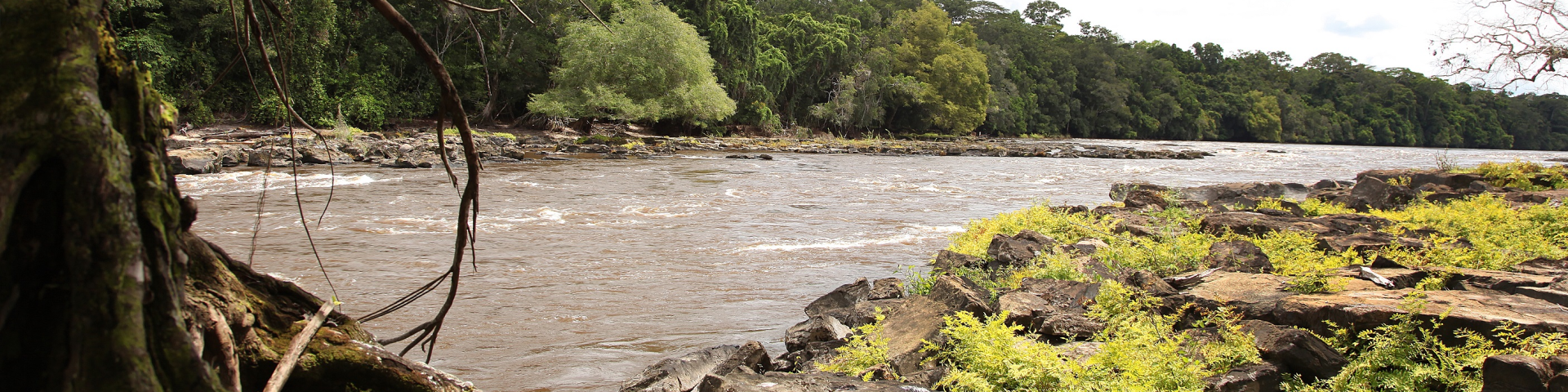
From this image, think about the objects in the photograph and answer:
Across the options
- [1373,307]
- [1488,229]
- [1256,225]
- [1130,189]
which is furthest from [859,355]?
[1130,189]

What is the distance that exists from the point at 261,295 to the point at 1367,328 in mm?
4993

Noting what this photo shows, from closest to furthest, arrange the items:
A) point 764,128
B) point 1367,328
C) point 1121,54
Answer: point 1367,328, point 764,128, point 1121,54

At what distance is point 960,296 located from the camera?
5258 mm

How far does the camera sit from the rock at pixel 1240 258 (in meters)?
6.31

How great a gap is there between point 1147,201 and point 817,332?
348 inches

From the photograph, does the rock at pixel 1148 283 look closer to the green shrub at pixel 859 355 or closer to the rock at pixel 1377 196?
the green shrub at pixel 859 355

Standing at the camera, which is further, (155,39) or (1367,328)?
(155,39)

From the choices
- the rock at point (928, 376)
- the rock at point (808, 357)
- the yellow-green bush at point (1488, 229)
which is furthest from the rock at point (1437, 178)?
the rock at point (928, 376)

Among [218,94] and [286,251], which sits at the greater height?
Answer: [218,94]

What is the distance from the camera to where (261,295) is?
245 centimetres

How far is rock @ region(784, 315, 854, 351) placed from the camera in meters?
5.37

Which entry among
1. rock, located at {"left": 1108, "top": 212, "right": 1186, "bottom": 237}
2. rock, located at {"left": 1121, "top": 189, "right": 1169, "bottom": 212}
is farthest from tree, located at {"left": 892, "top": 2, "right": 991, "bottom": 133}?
rock, located at {"left": 1108, "top": 212, "right": 1186, "bottom": 237}

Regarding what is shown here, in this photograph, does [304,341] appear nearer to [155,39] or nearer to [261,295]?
[261,295]

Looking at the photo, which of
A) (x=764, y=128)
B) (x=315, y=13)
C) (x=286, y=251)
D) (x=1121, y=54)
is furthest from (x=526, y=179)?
(x=1121, y=54)
